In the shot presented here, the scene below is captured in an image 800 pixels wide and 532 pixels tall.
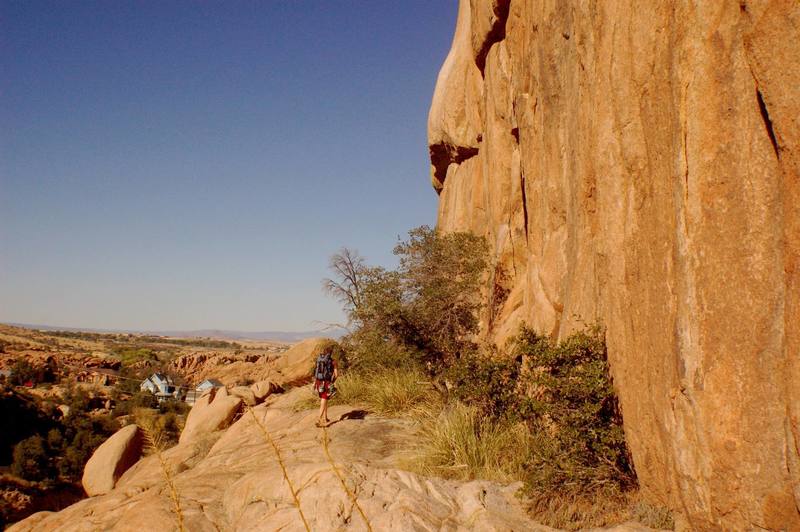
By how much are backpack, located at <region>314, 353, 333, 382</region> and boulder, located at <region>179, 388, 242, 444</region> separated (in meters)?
6.98

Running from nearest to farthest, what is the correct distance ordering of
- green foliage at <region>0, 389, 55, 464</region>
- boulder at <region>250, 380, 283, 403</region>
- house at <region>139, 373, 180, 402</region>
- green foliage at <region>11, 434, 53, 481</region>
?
green foliage at <region>11, 434, 53, 481</region> < boulder at <region>250, 380, 283, 403</region> < green foliage at <region>0, 389, 55, 464</region> < house at <region>139, 373, 180, 402</region>

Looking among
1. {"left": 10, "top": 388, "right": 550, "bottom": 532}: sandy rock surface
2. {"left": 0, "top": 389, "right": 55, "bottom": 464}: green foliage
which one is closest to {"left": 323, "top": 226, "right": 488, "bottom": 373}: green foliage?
{"left": 10, "top": 388, "right": 550, "bottom": 532}: sandy rock surface

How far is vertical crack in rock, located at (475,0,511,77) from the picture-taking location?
44.9 ft

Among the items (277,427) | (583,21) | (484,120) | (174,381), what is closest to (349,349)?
(277,427)

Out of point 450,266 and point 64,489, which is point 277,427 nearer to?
point 450,266

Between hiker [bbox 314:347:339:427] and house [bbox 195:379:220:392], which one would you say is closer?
hiker [bbox 314:347:339:427]

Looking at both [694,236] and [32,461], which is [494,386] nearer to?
[694,236]

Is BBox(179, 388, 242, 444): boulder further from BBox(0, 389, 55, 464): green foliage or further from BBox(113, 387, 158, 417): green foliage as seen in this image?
BBox(0, 389, 55, 464): green foliage

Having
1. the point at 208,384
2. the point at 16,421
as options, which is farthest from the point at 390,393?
the point at 208,384

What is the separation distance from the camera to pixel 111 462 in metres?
15.5

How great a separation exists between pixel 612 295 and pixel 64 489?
21.3 meters

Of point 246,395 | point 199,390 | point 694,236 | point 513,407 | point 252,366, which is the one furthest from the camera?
point 252,366

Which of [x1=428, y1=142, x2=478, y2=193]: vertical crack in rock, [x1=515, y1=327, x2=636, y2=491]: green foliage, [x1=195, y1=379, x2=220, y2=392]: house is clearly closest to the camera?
[x1=515, y1=327, x2=636, y2=491]: green foliage

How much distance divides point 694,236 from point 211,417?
622 inches
